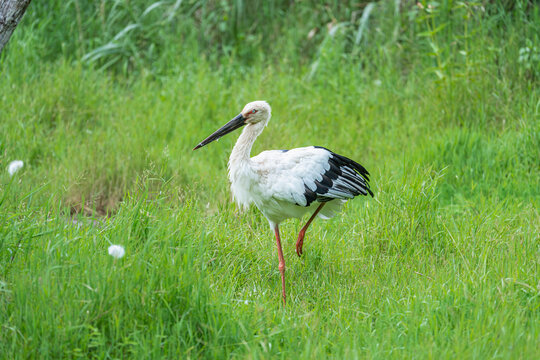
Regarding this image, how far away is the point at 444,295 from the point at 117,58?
562 cm

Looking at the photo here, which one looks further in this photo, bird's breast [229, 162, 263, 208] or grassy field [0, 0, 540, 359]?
bird's breast [229, 162, 263, 208]

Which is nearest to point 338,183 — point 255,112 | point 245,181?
point 245,181

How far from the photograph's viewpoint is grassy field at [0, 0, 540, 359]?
296cm

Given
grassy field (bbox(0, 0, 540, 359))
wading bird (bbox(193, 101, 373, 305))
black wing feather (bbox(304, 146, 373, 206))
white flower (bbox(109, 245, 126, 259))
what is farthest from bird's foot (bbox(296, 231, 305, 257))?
white flower (bbox(109, 245, 126, 259))

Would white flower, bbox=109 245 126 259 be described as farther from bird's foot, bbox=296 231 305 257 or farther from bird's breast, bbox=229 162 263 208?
bird's foot, bbox=296 231 305 257

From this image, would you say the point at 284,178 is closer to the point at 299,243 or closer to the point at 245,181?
the point at 245,181

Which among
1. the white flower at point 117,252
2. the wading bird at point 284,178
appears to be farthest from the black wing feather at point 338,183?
the white flower at point 117,252

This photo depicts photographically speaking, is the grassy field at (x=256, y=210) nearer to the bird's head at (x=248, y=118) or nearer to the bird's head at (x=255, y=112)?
the bird's head at (x=248, y=118)

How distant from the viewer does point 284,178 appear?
398cm

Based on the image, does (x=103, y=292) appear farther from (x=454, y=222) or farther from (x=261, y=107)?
(x=454, y=222)

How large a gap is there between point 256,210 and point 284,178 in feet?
2.91

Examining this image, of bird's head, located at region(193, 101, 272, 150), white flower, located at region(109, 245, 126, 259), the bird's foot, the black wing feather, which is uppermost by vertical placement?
bird's head, located at region(193, 101, 272, 150)

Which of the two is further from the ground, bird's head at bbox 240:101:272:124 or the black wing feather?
bird's head at bbox 240:101:272:124

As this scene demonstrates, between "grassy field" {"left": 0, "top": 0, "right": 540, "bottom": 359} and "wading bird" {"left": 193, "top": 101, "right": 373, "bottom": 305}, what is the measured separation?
12.9 inches
